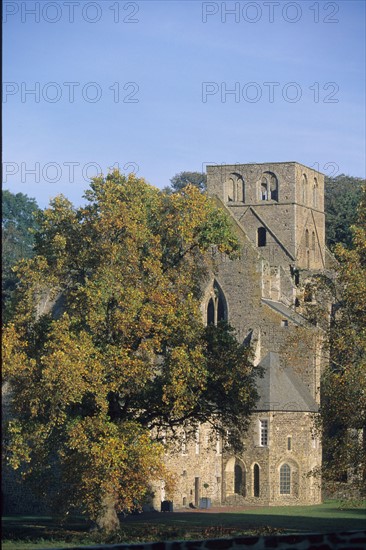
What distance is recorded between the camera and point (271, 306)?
70.4m

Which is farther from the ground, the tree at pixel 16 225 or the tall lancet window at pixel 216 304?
the tree at pixel 16 225

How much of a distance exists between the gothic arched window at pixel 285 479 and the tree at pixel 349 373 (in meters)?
26.4

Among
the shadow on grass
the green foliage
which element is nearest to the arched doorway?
the shadow on grass

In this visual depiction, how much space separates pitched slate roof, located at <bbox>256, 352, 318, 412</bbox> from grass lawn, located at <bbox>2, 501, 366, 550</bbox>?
6410 mm

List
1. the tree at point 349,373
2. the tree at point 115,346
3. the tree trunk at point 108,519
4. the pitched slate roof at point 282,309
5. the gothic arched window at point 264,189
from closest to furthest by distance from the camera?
1. the tree at point 115,346
2. the tree at point 349,373
3. the tree trunk at point 108,519
4. the pitched slate roof at point 282,309
5. the gothic arched window at point 264,189

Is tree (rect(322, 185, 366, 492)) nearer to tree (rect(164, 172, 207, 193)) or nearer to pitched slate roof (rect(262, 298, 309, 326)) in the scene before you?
pitched slate roof (rect(262, 298, 309, 326))

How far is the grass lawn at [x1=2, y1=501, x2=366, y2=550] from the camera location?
3700 cm

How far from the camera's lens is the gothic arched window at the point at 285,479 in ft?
216

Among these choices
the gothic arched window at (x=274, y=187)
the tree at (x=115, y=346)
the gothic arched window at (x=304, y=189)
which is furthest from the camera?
the gothic arched window at (x=304, y=189)

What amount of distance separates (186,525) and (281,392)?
898 inches

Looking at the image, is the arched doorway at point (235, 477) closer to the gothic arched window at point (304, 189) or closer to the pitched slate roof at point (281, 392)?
the pitched slate roof at point (281, 392)

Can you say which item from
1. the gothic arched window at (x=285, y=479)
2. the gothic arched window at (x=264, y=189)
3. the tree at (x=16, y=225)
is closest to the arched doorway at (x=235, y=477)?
the gothic arched window at (x=285, y=479)

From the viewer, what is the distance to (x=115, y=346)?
38281 mm

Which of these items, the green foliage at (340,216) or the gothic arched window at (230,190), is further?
the green foliage at (340,216)
